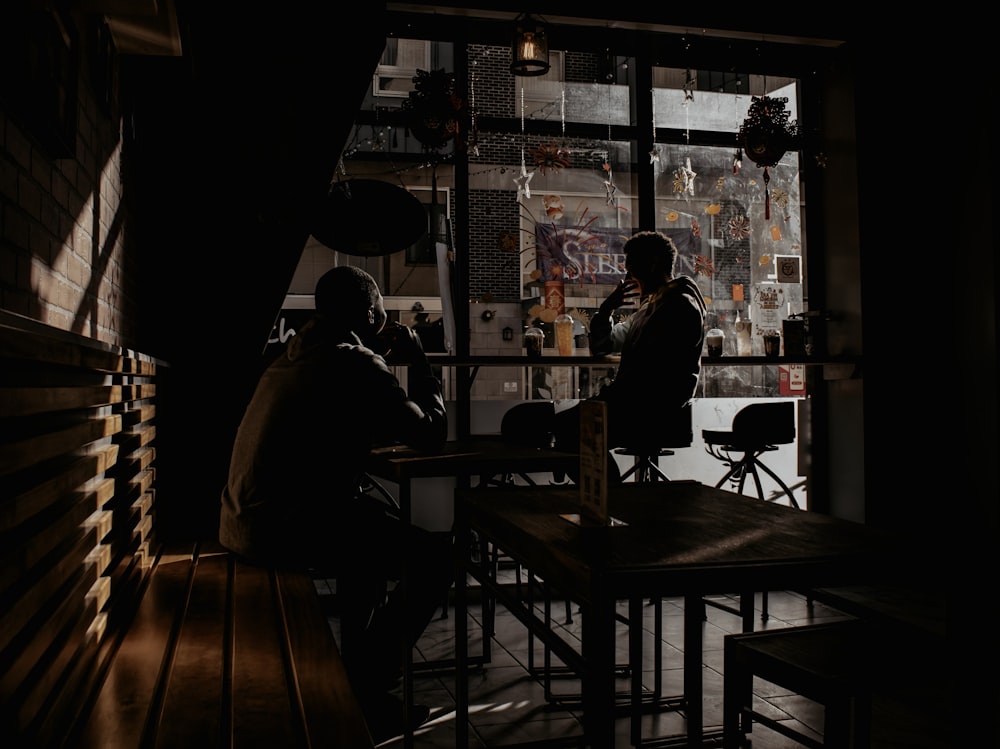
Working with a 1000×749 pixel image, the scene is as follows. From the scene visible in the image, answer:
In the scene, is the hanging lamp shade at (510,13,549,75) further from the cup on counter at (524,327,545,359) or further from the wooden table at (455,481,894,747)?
the wooden table at (455,481,894,747)

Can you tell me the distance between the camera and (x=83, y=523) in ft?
5.74

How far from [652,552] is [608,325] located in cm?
351

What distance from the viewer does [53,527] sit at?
4.66 ft

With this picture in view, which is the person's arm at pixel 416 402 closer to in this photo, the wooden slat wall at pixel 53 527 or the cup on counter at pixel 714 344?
the wooden slat wall at pixel 53 527

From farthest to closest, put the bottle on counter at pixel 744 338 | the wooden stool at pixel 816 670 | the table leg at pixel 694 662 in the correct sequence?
1. the bottle on counter at pixel 744 338
2. the table leg at pixel 694 662
3. the wooden stool at pixel 816 670

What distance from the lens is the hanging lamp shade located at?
15.8ft

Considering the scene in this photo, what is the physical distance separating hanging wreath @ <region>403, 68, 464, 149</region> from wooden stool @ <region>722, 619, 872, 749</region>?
3738 millimetres

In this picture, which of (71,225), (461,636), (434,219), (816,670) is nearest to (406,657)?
(461,636)

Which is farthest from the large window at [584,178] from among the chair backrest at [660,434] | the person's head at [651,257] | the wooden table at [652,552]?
the wooden table at [652,552]

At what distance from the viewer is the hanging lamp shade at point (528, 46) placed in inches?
190

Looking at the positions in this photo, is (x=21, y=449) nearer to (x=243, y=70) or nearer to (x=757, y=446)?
(x=243, y=70)

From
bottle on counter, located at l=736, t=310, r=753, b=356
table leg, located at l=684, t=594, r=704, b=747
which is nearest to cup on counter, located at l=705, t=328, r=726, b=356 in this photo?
bottle on counter, located at l=736, t=310, r=753, b=356

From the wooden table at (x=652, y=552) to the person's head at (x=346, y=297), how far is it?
0.96m

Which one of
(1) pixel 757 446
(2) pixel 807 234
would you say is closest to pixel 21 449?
(1) pixel 757 446
